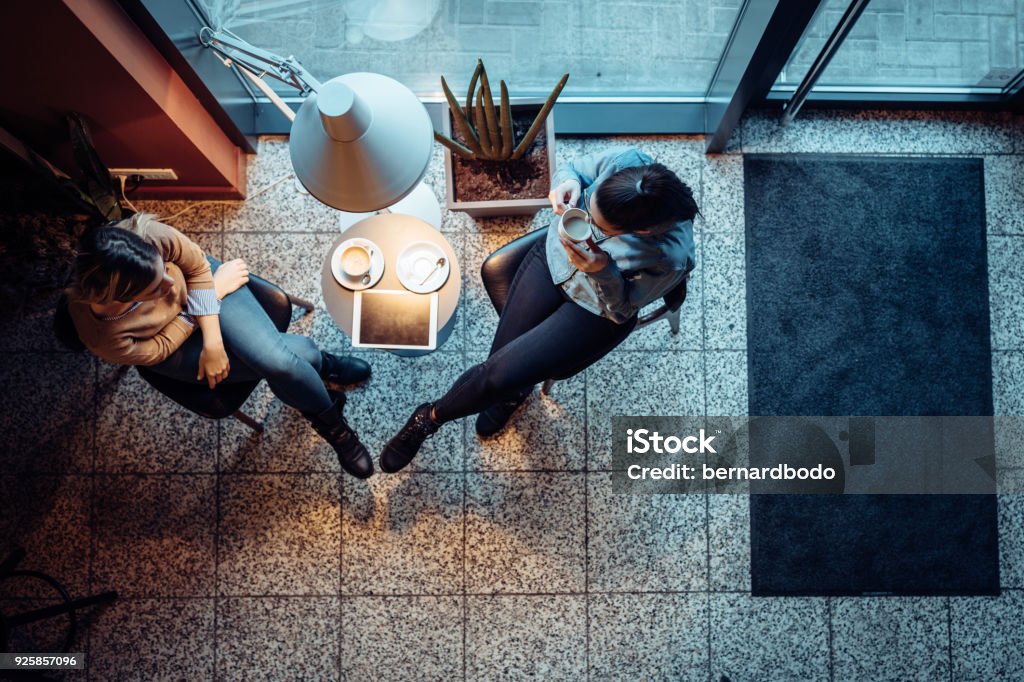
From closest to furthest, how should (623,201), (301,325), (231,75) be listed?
(623,201), (231,75), (301,325)

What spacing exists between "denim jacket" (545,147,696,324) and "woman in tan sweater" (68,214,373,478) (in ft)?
2.82

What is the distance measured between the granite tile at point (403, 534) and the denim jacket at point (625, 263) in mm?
981

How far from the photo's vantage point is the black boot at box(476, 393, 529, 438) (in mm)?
2383

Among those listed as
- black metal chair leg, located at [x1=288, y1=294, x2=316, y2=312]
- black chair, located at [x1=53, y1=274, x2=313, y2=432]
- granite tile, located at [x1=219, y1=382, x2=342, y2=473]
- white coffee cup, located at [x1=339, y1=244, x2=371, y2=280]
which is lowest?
granite tile, located at [x1=219, y1=382, x2=342, y2=473]

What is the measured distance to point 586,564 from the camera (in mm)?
2496

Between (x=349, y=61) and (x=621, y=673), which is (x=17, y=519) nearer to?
(x=349, y=61)

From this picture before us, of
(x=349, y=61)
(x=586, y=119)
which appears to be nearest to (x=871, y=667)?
(x=586, y=119)

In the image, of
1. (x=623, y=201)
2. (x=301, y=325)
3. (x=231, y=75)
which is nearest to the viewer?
(x=623, y=201)

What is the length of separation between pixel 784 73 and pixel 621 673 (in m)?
2.19

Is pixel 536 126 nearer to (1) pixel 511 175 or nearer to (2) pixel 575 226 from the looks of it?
(1) pixel 511 175

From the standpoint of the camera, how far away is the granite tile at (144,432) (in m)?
2.53

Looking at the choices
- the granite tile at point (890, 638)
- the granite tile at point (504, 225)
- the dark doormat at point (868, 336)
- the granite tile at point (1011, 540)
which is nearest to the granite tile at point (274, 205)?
the granite tile at point (504, 225)

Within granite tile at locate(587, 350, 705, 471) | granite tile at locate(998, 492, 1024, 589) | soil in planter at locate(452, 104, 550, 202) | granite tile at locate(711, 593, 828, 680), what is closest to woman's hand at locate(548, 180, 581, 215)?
soil in planter at locate(452, 104, 550, 202)

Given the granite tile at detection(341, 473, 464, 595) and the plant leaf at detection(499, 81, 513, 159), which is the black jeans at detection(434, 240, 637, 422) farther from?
the granite tile at detection(341, 473, 464, 595)
